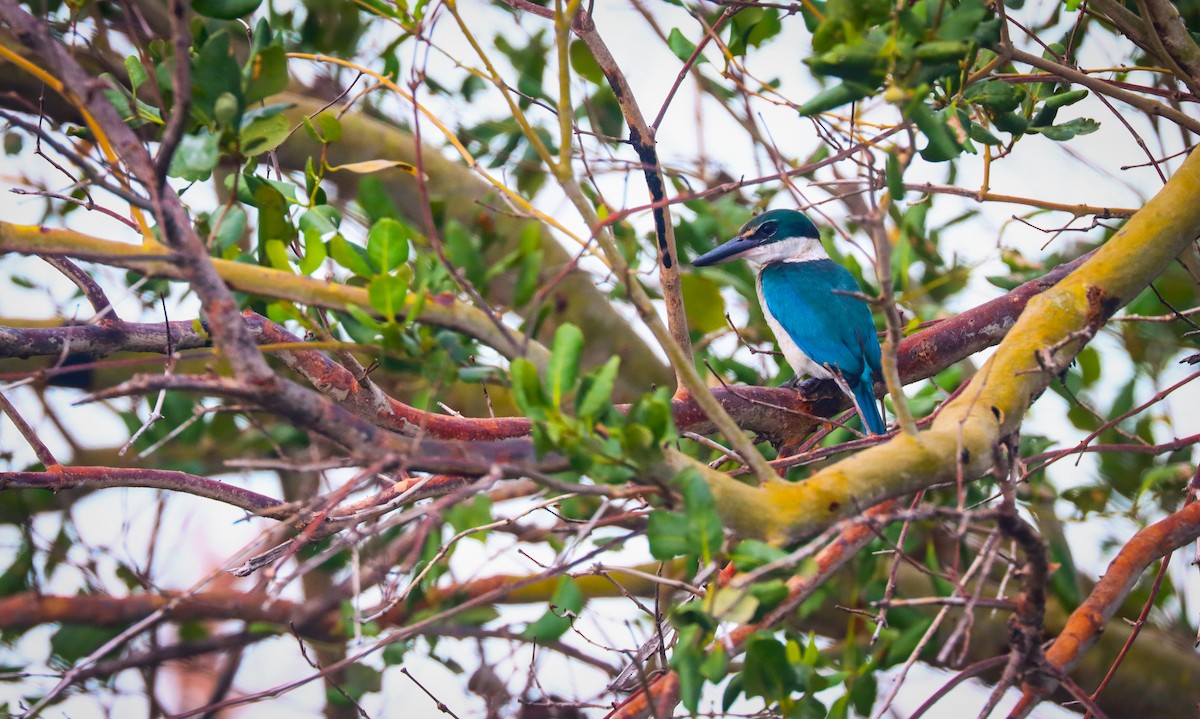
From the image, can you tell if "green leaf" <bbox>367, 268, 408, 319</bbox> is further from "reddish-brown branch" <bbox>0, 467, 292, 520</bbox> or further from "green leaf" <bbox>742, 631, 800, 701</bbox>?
"reddish-brown branch" <bbox>0, 467, 292, 520</bbox>

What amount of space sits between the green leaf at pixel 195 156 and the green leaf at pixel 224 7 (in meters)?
0.20

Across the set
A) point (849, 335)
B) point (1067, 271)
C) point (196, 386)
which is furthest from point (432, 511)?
point (849, 335)

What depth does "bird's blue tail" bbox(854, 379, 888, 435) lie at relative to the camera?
2688 mm

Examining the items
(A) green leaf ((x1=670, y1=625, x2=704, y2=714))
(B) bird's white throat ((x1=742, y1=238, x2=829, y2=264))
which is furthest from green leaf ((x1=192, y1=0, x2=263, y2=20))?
(B) bird's white throat ((x1=742, y1=238, x2=829, y2=264))

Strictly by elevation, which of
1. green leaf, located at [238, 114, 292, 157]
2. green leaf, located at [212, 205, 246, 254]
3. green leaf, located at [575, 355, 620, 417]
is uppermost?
green leaf, located at [238, 114, 292, 157]

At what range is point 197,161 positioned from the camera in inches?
50.3

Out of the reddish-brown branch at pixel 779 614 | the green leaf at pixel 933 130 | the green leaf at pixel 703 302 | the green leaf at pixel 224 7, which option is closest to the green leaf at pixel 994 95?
the green leaf at pixel 933 130

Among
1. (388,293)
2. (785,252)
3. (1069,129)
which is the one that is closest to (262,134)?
(388,293)

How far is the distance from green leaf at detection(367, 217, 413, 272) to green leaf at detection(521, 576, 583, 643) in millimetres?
571

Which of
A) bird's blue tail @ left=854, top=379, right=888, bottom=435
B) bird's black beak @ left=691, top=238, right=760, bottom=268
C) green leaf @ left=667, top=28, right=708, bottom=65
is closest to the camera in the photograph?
green leaf @ left=667, top=28, right=708, bottom=65

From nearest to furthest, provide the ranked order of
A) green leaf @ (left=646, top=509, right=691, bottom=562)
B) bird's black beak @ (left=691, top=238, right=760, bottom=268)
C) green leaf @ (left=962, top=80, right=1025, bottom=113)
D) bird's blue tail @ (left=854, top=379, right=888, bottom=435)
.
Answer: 1. green leaf @ (left=646, top=509, right=691, bottom=562)
2. green leaf @ (left=962, top=80, right=1025, bottom=113)
3. bird's blue tail @ (left=854, top=379, right=888, bottom=435)
4. bird's black beak @ (left=691, top=238, right=760, bottom=268)

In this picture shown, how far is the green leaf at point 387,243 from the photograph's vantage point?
51.9 inches

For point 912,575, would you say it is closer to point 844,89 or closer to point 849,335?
point 849,335

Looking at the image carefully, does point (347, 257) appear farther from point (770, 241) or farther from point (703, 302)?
point (703, 302)
